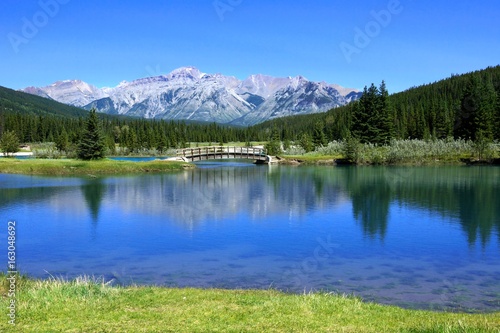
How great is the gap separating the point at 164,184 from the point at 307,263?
48190 millimetres

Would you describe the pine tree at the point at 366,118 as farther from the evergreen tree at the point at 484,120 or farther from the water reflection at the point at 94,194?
the water reflection at the point at 94,194

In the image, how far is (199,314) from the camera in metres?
13.5

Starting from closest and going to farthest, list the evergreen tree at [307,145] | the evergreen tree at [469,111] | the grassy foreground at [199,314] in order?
the grassy foreground at [199,314]
the evergreen tree at [469,111]
the evergreen tree at [307,145]

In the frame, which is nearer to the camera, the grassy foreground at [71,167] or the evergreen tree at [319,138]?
the grassy foreground at [71,167]

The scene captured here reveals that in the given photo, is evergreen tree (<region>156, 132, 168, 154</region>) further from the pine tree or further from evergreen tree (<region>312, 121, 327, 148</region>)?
the pine tree

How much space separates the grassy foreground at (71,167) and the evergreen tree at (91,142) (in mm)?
2578

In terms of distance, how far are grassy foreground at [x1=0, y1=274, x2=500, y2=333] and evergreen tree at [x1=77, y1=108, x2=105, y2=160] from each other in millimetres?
79707

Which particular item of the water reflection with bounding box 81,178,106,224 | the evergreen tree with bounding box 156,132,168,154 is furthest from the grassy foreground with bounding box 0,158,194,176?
the evergreen tree with bounding box 156,132,168,154

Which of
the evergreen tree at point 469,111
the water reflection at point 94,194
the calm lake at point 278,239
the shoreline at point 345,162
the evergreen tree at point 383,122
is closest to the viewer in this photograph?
the calm lake at point 278,239

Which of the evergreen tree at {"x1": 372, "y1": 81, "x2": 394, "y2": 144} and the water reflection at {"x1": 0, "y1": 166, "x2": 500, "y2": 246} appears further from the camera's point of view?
the evergreen tree at {"x1": 372, "y1": 81, "x2": 394, "y2": 144}

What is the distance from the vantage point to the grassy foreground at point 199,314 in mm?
12156

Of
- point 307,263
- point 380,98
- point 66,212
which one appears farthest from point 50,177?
point 380,98

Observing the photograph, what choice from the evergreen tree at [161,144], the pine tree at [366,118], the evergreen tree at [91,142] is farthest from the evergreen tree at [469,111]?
the evergreen tree at [161,144]

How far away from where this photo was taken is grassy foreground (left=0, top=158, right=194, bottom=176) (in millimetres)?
85312
